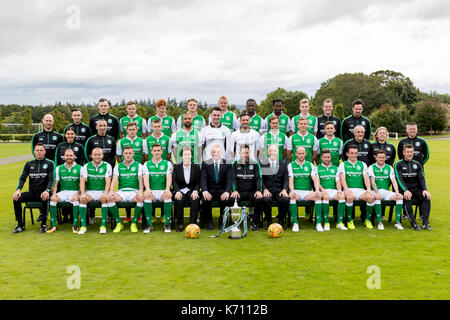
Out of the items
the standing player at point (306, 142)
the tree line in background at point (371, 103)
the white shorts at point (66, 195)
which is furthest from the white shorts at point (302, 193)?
the tree line in background at point (371, 103)

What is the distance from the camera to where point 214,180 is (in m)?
7.26

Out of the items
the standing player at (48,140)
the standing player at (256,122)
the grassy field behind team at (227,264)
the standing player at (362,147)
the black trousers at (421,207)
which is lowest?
the grassy field behind team at (227,264)

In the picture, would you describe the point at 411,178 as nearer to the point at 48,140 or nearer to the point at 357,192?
the point at 357,192

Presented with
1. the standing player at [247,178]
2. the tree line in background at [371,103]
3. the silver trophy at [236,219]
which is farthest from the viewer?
the tree line in background at [371,103]

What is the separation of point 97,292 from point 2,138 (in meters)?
56.1

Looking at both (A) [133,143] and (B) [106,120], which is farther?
(B) [106,120]

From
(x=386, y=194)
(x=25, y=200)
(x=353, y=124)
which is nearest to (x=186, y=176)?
(x=25, y=200)

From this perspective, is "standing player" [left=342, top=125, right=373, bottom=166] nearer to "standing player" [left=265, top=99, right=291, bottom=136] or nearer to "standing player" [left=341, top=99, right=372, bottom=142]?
"standing player" [left=341, top=99, right=372, bottom=142]

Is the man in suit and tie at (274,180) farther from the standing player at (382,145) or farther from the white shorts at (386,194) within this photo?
the standing player at (382,145)

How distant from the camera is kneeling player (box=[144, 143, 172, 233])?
6.90 meters

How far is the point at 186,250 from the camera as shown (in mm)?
5703

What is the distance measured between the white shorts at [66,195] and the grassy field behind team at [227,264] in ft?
1.97

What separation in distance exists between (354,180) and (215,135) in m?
2.89

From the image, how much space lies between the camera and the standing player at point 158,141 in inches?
311
